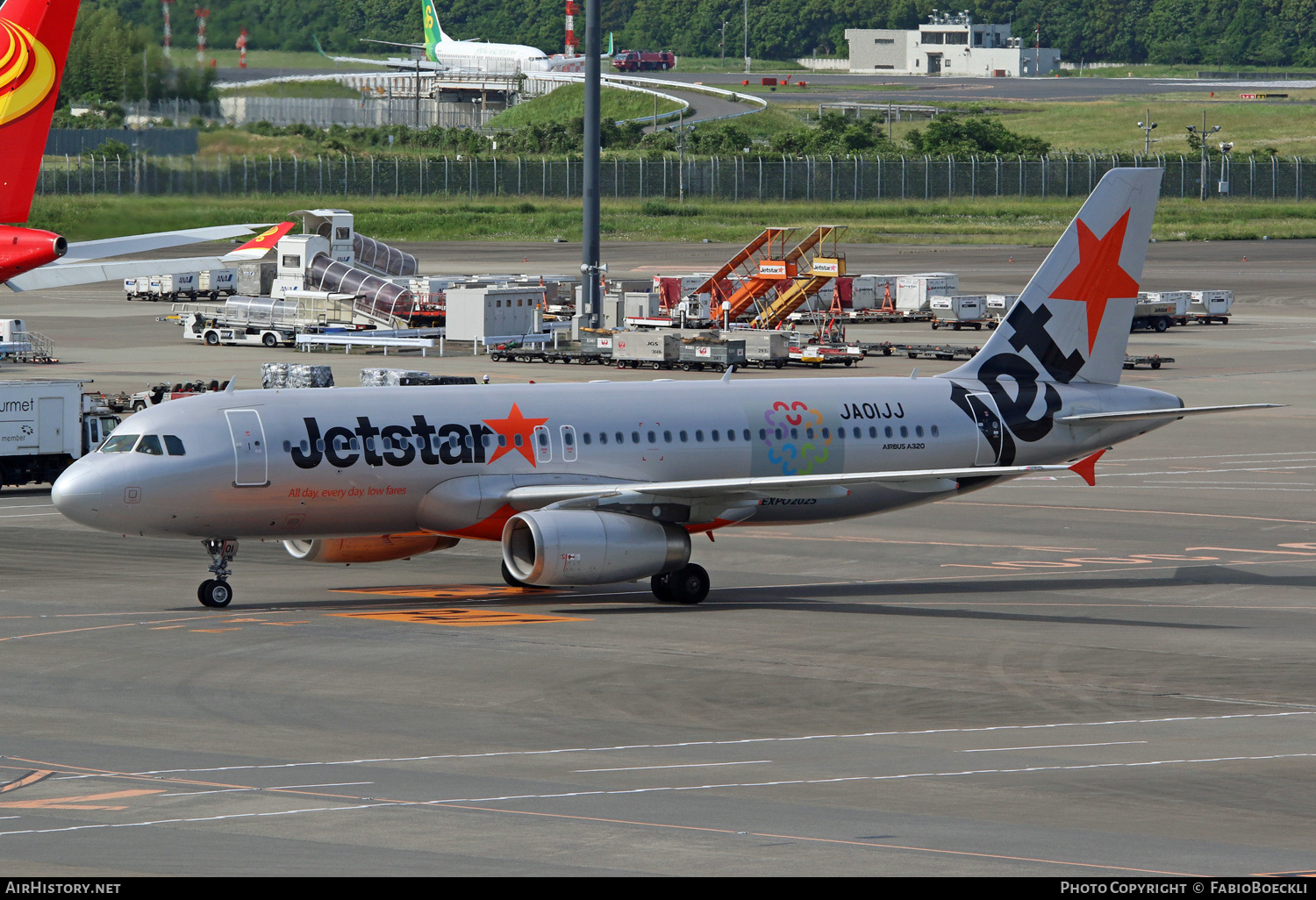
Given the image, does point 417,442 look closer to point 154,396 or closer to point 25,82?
point 25,82

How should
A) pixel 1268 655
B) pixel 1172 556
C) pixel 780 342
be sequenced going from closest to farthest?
pixel 1268 655 → pixel 1172 556 → pixel 780 342

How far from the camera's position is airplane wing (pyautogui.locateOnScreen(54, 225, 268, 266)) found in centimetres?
4603

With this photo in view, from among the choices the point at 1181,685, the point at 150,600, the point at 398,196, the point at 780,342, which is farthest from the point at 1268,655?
the point at 398,196

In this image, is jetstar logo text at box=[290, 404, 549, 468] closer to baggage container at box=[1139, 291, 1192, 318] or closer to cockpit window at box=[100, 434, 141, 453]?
cockpit window at box=[100, 434, 141, 453]

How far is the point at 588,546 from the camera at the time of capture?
36.0 metres

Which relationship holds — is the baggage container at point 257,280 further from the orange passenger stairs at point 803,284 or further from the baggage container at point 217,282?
the orange passenger stairs at point 803,284

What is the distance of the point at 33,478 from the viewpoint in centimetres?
5428

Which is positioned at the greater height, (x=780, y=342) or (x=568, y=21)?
(x=568, y=21)

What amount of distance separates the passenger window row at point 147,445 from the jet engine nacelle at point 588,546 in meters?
6.73

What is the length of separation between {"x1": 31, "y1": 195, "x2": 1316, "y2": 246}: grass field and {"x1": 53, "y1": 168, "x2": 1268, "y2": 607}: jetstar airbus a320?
107588 mm

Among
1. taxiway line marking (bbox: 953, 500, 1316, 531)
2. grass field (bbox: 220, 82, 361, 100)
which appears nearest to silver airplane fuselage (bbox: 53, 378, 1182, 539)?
taxiway line marking (bbox: 953, 500, 1316, 531)

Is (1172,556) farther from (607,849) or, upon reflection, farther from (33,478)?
(33,478)

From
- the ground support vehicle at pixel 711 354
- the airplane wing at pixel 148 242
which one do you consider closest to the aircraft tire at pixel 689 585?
the airplane wing at pixel 148 242
